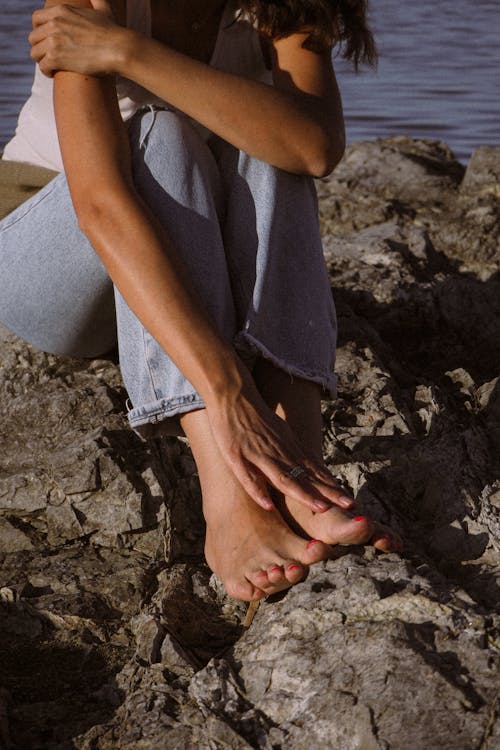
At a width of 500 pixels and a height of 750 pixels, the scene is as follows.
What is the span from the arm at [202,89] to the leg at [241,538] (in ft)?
1.75

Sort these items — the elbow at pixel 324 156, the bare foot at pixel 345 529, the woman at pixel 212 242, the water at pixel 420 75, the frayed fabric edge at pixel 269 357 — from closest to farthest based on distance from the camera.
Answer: the bare foot at pixel 345 529, the woman at pixel 212 242, the frayed fabric edge at pixel 269 357, the elbow at pixel 324 156, the water at pixel 420 75

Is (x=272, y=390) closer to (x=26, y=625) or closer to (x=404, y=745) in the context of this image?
(x=26, y=625)

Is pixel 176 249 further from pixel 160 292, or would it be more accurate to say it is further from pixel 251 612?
pixel 251 612

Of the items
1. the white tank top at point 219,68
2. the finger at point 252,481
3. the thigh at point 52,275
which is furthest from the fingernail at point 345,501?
the white tank top at point 219,68

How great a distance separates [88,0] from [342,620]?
126 cm

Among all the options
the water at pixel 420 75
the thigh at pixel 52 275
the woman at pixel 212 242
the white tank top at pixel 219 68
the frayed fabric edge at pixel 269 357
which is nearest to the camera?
the woman at pixel 212 242

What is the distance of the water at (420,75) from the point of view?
5.84m

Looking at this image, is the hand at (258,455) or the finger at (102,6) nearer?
the hand at (258,455)

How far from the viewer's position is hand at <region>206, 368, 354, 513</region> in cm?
182

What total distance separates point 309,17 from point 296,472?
96 cm

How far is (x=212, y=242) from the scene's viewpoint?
199 centimetres

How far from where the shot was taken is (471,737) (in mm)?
1392

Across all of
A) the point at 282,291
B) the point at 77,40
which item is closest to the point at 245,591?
the point at 282,291

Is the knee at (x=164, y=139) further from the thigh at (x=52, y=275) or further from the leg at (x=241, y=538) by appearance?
the leg at (x=241, y=538)
